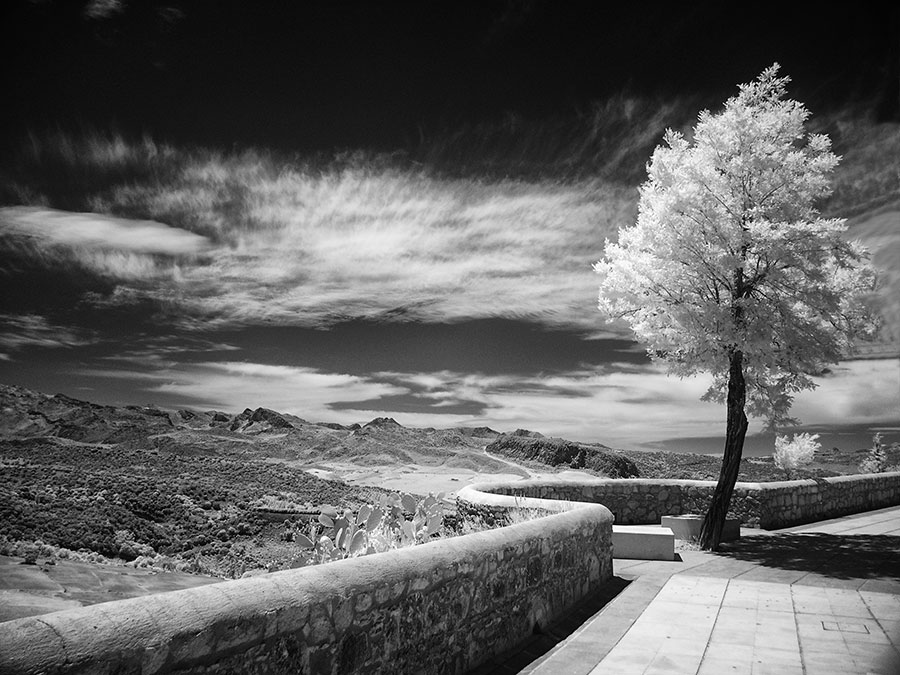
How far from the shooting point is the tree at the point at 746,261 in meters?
10.3

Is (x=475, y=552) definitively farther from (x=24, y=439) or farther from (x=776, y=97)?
(x=24, y=439)

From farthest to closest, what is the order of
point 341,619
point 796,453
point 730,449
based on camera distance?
point 796,453 < point 730,449 < point 341,619

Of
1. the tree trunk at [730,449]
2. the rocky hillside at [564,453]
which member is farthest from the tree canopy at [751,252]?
the rocky hillside at [564,453]

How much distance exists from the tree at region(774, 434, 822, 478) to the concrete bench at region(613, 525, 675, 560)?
49.9ft

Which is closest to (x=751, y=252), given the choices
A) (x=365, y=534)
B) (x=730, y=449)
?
(x=730, y=449)

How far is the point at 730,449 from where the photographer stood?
37.1ft

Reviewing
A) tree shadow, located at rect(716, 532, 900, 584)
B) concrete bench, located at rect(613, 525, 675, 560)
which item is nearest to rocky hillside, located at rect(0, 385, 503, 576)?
concrete bench, located at rect(613, 525, 675, 560)

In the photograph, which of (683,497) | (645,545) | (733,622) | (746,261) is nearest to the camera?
(733,622)

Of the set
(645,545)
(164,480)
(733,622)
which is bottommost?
(733,622)

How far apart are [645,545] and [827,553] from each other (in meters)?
3.49

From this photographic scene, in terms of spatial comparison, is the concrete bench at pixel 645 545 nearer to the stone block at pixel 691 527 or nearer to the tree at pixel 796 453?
the stone block at pixel 691 527

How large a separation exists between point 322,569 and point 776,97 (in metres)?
11.1

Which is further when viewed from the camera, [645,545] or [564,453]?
[564,453]

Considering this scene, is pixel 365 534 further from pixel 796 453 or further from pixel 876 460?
pixel 876 460
